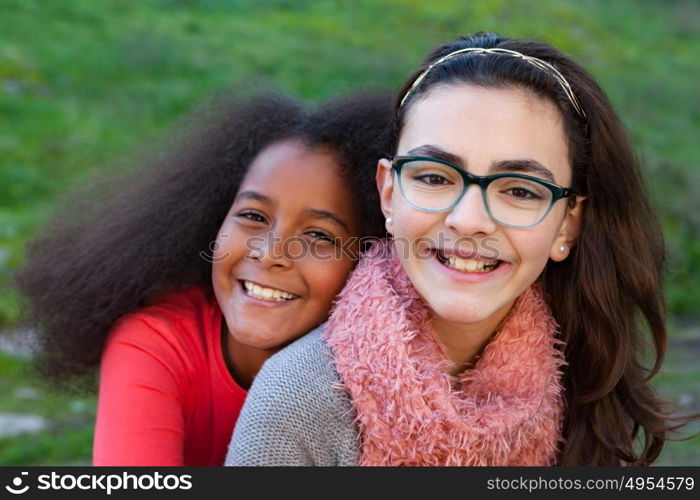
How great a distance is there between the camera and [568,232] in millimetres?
2594

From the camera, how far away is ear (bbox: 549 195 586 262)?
8.39 ft

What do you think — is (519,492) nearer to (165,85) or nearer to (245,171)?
(245,171)

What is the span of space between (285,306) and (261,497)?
0.65 m

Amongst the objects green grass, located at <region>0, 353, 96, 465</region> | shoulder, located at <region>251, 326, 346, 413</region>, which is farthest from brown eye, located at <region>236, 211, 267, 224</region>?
green grass, located at <region>0, 353, 96, 465</region>

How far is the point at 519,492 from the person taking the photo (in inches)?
97.3

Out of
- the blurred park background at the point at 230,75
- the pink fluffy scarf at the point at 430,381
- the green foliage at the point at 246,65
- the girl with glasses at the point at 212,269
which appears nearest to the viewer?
the pink fluffy scarf at the point at 430,381

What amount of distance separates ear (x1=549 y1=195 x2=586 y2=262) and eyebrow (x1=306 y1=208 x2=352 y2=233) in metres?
0.64

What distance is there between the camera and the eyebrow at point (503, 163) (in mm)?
2297

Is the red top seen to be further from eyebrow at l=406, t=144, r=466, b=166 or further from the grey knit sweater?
eyebrow at l=406, t=144, r=466, b=166

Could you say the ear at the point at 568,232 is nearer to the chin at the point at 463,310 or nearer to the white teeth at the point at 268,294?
the chin at the point at 463,310

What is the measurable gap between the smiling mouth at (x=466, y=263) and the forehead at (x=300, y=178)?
496 mm

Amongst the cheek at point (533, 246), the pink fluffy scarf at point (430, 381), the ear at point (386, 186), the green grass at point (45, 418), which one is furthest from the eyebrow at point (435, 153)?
the green grass at point (45, 418)

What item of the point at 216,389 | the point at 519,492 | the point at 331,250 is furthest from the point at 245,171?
the point at 519,492

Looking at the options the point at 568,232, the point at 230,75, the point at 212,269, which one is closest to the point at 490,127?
the point at 568,232
